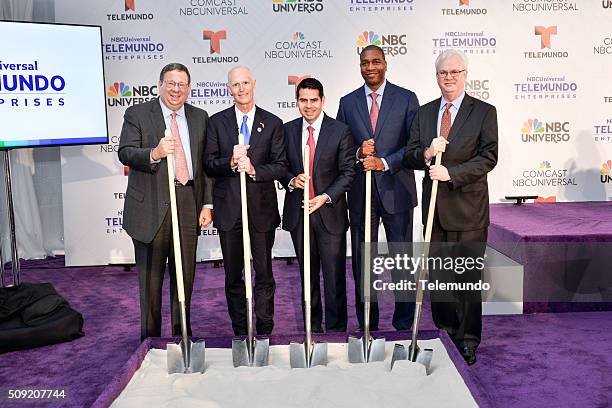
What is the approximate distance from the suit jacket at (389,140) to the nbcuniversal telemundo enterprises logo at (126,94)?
2.81m

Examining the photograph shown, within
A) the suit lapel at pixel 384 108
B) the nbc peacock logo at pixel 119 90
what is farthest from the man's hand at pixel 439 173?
the nbc peacock logo at pixel 119 90

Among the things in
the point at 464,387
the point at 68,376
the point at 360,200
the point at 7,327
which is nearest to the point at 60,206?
the point at 7,327

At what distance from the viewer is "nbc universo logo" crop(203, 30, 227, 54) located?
5883 millimetres

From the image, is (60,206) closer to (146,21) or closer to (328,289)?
(146,21)

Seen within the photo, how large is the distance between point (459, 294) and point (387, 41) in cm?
322

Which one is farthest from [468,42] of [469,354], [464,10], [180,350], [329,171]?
[180,350]

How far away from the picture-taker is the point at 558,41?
5.94 meters

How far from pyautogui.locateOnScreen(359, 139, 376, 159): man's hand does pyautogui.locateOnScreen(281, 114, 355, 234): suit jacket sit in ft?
0.16

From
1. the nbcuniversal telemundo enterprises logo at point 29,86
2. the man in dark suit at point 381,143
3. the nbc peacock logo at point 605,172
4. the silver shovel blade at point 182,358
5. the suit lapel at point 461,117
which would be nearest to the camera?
the silver shovel blade at point 182,358

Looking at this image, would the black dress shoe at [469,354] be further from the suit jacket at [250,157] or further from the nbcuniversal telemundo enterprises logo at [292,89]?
the nbcuniversal telemundo enterprises logo at [292,89]

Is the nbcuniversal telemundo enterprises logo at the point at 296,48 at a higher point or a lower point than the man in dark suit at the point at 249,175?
higher

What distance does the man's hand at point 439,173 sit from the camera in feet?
10.1

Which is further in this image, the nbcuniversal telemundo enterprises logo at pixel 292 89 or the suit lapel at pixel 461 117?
the nbcuniversal telemundo enterprises logo at pixel 292 89

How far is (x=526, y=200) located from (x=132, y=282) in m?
3.48
